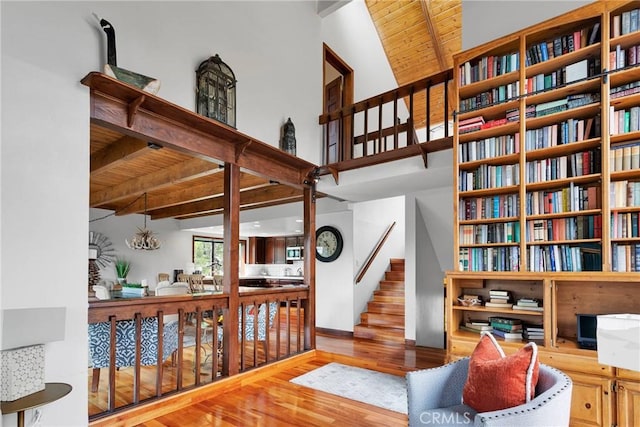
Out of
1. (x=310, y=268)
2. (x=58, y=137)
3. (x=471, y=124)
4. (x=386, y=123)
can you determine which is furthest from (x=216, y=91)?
(x=386, y=123)

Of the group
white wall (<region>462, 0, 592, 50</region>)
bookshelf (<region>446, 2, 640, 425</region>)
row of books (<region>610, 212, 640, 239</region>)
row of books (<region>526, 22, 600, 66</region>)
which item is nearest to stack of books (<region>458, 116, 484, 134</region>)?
bookshelf (<region>446, 2, 640, 425</region>)

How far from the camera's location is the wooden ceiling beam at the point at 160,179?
4480mm

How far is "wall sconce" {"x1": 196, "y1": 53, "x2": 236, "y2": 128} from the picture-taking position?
3564mm

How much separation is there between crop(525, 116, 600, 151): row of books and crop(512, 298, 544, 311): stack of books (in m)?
1.26

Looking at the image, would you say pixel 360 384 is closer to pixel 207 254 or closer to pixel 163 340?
pixel 163 340

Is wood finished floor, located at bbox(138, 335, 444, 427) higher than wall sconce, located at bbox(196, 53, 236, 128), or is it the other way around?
wall sconce, located at bbox(196, 53, 236, 128)

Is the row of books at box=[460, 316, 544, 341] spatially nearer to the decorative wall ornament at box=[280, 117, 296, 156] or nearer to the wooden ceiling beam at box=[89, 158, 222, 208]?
the decorative wall ornament at box=[280, 117, 296, 156]

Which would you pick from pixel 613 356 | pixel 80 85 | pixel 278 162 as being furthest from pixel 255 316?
pixel 613 356

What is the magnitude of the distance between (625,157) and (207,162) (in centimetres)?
387

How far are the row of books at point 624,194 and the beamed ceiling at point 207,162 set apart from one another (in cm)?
353

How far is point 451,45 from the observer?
7.06 m

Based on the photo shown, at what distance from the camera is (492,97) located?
3332mm

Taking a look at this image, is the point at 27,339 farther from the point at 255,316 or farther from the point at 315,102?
the point at 315,102

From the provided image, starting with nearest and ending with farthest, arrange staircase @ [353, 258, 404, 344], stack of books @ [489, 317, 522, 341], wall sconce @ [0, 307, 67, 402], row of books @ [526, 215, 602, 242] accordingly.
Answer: wall sconce @ [0, 307, 67, 402] → row of books @ [526, 215, 602, 242] → stack of books @ [489, 317, 522, 341] → staircase @ [353, 258, 404, 344]
